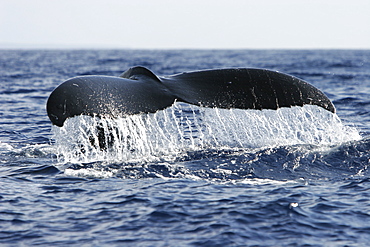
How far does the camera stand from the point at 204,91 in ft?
22.0

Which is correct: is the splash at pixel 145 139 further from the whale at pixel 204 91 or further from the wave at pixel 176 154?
the whale at pixel 204 91

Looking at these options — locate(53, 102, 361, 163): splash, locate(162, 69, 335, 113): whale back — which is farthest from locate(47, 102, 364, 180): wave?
locate(162, 69, 335, 113): whale back

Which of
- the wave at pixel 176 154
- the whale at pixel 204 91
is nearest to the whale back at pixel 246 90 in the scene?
the whale at pixel 204 91

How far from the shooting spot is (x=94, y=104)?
5.77m

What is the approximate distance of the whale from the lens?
19.9 ft

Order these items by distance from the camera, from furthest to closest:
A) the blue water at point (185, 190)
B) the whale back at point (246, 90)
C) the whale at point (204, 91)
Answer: the whale back at point (246, 90) < the whale at point (204, 91) < the blue water at point (185, 190)

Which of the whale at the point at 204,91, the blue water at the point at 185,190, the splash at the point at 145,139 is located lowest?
the blue water at the point at 185,190

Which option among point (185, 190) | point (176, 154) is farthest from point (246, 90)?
point (176, 154)

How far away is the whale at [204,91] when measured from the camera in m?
6.05

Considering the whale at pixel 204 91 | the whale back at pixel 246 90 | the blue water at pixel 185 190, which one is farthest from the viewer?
the whale back at pixel 246 90

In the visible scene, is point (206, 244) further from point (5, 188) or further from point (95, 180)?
point (5, 188)

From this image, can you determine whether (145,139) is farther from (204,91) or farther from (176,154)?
(204,91)

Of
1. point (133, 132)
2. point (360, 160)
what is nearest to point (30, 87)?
point (133, 132)

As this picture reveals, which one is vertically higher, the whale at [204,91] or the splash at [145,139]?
the whale at [204,91]
